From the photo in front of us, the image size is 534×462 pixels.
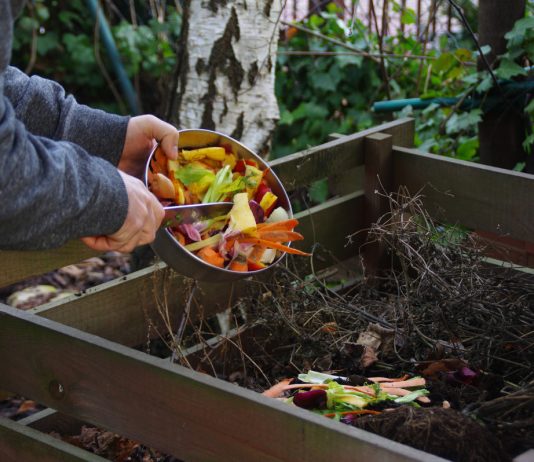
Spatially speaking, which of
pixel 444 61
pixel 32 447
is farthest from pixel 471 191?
pixel 32 447

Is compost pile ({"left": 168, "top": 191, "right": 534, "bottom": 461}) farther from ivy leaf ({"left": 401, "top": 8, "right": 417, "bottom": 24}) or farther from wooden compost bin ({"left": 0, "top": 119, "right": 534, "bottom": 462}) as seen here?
ivy leaf ({"left": 401, "top": 8, "right": 417, "bottom": 24})

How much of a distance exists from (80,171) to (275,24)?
5.92ft

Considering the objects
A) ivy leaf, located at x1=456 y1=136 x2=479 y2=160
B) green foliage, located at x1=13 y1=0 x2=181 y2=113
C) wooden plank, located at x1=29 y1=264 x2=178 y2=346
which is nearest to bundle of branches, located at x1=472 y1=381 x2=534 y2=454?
wooden plank, located at x1=29 y1=264 x2=178 y2=346

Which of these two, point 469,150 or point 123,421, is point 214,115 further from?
point 123,421

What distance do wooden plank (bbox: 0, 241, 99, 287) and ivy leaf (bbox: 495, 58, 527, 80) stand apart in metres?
1.68

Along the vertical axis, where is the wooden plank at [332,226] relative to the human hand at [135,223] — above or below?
below

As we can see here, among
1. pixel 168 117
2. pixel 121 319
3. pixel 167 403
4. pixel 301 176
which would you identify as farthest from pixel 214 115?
pixel 167 403

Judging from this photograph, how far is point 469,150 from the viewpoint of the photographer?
3736 mm

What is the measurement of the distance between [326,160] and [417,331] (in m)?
0.81

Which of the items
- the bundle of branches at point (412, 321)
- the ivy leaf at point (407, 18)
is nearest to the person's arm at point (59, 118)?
the bundle of branches at point (412, 321)

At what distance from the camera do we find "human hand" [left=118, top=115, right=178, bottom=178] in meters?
2.16

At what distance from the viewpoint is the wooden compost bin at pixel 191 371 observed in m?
1.64

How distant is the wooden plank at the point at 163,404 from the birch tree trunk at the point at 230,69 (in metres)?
1.53

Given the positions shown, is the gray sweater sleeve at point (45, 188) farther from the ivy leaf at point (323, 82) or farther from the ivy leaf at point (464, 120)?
the ivy leaf at point (323, 82)
